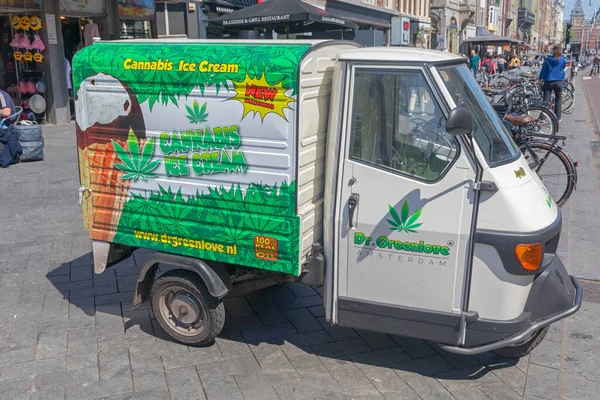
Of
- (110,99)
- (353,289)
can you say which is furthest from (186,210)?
(353,289)

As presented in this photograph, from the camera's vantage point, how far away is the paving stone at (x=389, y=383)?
13.0ft

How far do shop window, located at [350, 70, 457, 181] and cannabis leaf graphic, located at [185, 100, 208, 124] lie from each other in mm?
971

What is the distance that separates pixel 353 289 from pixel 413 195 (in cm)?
75

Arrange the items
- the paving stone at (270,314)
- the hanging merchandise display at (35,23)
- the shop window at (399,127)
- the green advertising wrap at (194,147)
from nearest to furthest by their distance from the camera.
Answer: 1. the shop window at (399,127)
2. the green advertising wrap at (194,147)
3. the paving stone at (270,314)
4. the hanging merchandise display at (35,23)

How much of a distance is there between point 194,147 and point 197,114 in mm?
222

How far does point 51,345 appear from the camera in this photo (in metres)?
4.66

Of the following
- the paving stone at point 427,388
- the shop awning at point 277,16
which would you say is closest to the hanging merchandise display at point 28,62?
the shop awning at point 277,16

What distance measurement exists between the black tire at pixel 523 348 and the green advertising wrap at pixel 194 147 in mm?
1568

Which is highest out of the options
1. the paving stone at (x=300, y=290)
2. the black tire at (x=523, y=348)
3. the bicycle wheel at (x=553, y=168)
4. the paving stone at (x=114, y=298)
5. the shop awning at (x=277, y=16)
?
the shop awning at (x=277, y=16)

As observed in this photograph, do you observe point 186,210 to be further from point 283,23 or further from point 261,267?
point 283,23

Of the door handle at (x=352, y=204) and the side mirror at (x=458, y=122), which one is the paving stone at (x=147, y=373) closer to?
the door handle at (x=352, y=204)

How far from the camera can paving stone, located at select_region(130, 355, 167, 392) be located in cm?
410

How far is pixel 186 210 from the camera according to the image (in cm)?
430

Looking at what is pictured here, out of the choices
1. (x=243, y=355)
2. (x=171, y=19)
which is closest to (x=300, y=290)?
(x=243, y=355)
